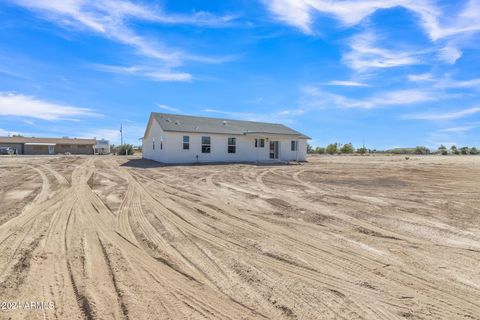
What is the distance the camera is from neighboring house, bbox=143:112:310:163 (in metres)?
24.1

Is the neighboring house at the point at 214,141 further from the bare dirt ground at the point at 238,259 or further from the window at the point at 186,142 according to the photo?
the bare dirt ground at the point at 238,259

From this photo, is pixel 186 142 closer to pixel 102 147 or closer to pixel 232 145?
pixel 232 145

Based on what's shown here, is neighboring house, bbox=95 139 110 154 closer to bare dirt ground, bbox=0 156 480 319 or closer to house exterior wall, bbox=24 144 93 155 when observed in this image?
house exterior wall, bbox=24 144 93 155

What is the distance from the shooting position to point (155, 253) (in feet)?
14.2

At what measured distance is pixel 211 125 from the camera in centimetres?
2769

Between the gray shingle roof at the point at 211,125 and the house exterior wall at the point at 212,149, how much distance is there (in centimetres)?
52

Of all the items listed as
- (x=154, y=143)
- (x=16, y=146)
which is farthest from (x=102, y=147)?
(x=154, y=143)

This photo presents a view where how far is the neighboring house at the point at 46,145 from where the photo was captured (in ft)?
170

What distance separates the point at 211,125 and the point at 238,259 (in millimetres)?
24164

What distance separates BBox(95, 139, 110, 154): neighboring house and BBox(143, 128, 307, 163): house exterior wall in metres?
28.6

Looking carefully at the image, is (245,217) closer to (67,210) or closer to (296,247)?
(296,247)

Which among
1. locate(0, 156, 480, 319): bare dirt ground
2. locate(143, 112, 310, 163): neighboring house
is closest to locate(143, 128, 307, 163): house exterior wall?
locate(143, 112, 310, 163): neighboring house

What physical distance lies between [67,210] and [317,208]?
6.10 metres

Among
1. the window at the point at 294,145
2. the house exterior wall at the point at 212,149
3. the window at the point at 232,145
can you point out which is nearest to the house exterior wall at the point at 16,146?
the house exterior wall at the point at 212,149
